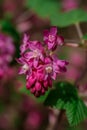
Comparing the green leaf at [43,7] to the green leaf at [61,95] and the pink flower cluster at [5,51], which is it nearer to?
the pink flower cluster at [5,51]

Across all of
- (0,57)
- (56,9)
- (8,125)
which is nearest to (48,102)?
(0,57)

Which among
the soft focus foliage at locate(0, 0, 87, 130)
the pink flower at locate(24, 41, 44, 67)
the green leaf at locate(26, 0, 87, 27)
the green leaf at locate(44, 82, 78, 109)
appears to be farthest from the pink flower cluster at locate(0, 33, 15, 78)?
the pink flower at locate(24, 41, 44, 67)

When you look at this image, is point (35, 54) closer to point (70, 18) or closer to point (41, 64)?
point (41, 64)

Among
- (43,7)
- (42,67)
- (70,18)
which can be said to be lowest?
(42,67)

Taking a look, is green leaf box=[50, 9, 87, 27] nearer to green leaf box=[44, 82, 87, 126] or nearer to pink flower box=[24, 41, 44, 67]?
green leaf box=[44, 82, 87, 126]

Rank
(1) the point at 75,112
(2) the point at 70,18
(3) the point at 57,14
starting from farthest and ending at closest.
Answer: (3) the point at 57,14, (2) the point at 70,18, (1) the point at 75,112

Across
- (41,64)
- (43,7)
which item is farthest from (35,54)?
(43,7)
